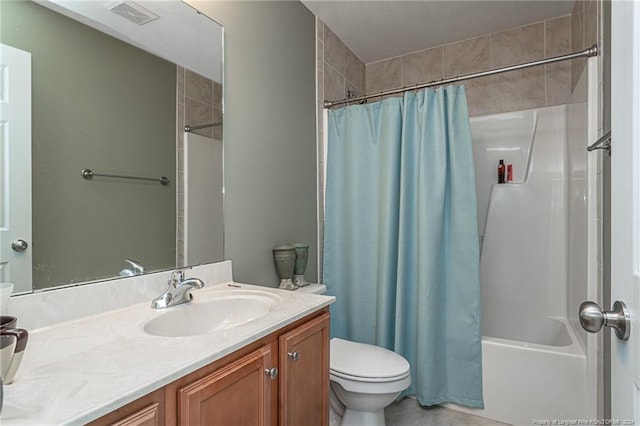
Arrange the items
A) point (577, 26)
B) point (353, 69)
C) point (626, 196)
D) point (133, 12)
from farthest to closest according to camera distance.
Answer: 1. point (353, 69)
2. point (577, 26)
3. point (133, 12)
4. point (626, 196)

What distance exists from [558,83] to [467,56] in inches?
26.4

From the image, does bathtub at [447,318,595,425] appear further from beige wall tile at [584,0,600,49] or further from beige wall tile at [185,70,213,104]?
beige wall tile at [185,70,213,104]

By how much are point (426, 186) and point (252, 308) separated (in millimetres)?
1173

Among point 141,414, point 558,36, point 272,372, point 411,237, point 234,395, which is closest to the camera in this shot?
point 141,414

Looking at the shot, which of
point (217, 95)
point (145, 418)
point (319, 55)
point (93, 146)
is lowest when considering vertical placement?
point (145, 418)

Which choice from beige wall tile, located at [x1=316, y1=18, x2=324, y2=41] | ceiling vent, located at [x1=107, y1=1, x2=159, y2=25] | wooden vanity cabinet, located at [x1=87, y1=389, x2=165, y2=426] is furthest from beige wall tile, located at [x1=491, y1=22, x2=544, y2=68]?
wooden vanity cabinet, located at [x1=87, y1=389, x2=165, y2=426]

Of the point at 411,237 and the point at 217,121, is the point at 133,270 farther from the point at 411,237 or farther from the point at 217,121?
the point at 411,237

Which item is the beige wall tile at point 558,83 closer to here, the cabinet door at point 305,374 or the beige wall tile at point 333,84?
the beige wall tile at point 333,84

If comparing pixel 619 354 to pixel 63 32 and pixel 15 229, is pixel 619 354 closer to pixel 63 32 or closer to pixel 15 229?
pixel 15 229

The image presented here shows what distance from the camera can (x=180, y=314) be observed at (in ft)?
3.74

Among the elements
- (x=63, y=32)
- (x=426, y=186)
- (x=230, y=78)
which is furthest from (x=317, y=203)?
(x=63, y=32)

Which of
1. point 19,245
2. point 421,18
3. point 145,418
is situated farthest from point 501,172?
point 19,245

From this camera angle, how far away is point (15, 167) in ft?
2.95

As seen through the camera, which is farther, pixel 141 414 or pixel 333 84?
pixel 333 84
